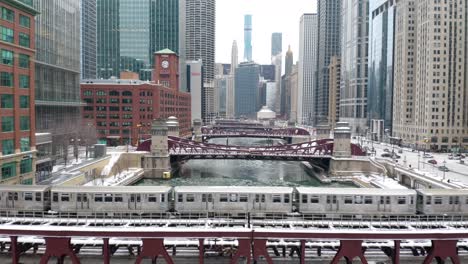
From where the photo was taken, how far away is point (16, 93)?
170ft

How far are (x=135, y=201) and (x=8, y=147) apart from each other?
20.5m

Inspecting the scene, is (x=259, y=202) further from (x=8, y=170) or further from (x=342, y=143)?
(x=342, y=143)

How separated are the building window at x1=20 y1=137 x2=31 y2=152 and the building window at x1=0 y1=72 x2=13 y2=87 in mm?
7596

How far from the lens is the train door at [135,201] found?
1631 inches

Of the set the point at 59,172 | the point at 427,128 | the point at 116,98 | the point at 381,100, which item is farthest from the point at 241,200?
the point at 381,100

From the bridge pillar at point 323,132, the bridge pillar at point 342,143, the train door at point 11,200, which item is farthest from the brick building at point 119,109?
the train door at point 11,200

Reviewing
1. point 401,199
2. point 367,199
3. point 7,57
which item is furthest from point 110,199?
point 401,199

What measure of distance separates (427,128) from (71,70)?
104 metres

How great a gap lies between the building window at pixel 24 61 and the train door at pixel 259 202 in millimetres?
35294

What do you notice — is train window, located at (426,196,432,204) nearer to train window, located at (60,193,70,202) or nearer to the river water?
train window, located at (60,193,70,202)

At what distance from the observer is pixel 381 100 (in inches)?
6865

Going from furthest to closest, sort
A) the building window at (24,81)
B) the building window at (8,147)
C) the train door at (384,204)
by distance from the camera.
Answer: the building window at (24,81) < the building window at (8,147) < the train door at (384,204)

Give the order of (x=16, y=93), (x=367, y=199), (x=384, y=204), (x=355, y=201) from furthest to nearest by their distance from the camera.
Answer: (x=16, y=93), (x=384, y=204), (x=367, y=199), (x=355, y=201)

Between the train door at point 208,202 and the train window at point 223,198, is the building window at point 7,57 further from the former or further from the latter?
the train window at point 223,198
